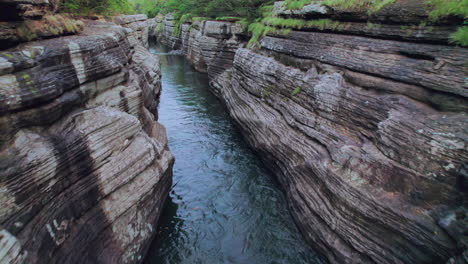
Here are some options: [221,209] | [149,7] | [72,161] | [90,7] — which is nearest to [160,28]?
[149,7]

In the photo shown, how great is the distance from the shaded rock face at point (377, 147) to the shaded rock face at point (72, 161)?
3658mm

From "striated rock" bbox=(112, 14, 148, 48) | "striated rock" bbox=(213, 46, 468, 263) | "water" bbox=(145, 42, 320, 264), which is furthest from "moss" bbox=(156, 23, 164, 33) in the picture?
"striated rock" bbox=(213, 46, 468, 263)

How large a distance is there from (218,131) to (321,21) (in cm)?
614

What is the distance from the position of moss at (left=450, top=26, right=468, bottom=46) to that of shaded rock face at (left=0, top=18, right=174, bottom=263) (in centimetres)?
611

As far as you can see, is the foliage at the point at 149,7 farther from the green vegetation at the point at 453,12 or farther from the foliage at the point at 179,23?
the green vegetation at the point at 453,12

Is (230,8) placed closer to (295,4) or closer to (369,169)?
(295,4)

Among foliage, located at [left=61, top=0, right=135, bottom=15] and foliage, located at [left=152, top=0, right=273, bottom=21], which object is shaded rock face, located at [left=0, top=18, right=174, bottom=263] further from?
foliage, located at [left=152, top=0, right=273, bottom=21]

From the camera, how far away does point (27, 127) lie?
3.93 m

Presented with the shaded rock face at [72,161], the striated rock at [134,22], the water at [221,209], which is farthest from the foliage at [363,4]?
the striated rock at [134,22]

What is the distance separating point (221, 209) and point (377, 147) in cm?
415

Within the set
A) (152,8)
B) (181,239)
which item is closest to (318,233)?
(181,239)

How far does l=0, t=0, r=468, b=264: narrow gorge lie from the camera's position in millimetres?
3910

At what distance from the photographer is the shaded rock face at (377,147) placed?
4.14 metres

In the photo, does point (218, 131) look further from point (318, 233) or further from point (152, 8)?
point (152, 8)
